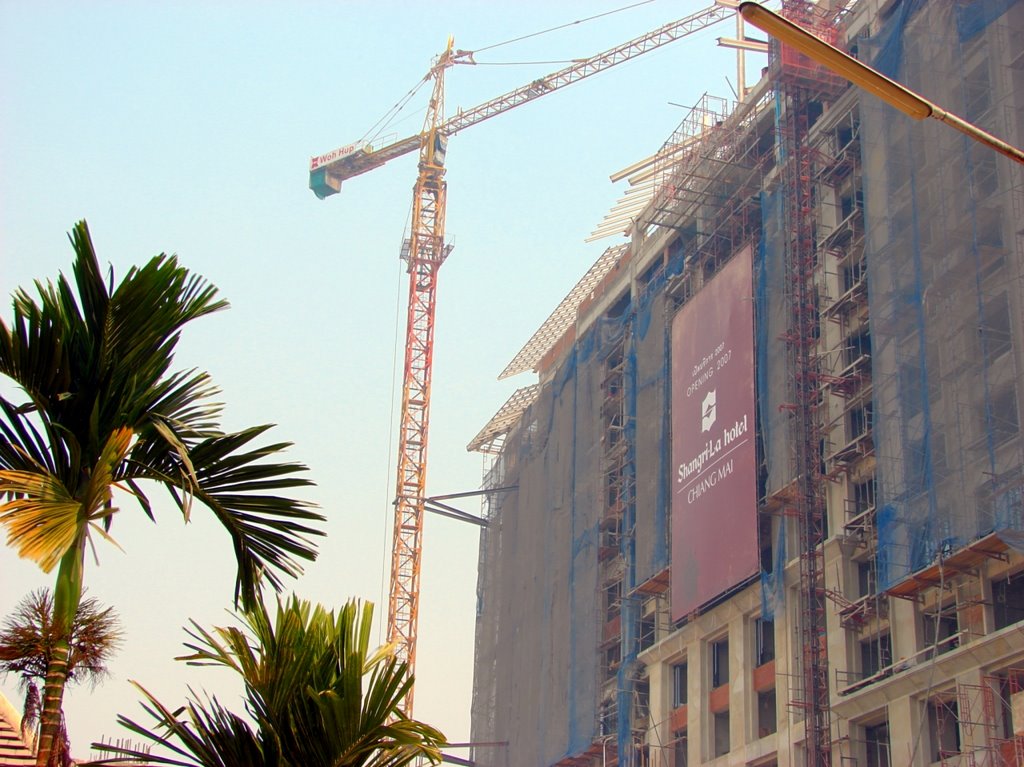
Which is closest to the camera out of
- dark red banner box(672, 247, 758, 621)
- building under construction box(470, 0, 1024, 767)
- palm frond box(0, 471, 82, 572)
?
palm frond box(0, 471, 82, 572)

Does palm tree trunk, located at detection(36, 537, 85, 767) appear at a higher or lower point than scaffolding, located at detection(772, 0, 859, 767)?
lower

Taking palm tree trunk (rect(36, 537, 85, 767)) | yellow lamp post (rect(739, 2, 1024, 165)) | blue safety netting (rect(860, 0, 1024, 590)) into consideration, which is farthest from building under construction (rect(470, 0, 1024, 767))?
palm tree trunk (rect(36, 537, 85, 767))

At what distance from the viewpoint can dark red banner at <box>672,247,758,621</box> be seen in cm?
5247

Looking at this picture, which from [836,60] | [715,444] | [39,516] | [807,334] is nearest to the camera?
[39,516]

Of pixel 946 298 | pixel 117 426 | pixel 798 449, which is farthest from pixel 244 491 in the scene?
pixel 798 449

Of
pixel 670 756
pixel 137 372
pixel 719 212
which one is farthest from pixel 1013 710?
pixel 137 372

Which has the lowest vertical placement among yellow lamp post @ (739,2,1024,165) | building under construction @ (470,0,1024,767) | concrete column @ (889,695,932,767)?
yellow lamp post @ (739,2,1024,165)

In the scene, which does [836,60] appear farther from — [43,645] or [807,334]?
[807,334]

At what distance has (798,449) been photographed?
49.9 m

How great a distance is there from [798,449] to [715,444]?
5.27 metres

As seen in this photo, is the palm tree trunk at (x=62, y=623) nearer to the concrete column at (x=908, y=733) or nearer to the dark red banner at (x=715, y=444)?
the concrete column at (x=908, y=733)

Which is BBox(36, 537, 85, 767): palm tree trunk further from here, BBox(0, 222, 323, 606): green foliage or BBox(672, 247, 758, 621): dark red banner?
BBox(672, 247, 758, 621): dark red banner

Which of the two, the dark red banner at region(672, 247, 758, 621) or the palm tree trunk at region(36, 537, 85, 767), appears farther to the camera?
the dark red banner at region(672, 247, 758, 621)

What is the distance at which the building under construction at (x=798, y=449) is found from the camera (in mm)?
40625
